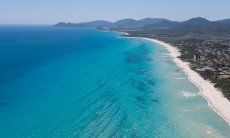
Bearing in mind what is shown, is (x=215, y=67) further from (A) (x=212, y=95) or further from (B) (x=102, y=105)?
(B) (x=102, y=105)

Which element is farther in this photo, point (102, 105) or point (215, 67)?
point (215, 67)

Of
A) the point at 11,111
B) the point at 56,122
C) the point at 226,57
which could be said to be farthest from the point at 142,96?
the point at 226,57

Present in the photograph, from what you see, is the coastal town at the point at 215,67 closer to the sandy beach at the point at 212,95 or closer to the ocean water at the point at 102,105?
the sandy beach at the point at 212,95

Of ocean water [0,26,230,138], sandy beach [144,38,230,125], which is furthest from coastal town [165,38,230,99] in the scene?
ocean water [0,26,230,138]

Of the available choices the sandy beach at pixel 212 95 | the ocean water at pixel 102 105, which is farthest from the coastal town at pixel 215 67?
the ocean water at pixel 102 105

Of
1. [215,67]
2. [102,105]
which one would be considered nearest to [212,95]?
[102,105]

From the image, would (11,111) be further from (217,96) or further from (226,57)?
(226,57)

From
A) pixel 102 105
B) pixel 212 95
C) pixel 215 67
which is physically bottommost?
pixel 102 105

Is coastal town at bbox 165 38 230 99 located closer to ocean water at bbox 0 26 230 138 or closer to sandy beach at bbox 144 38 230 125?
sandy beach at bbox 144 38 230 125

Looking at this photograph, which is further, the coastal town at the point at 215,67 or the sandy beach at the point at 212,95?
the coastal town at the point at 215,67

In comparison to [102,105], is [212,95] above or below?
above

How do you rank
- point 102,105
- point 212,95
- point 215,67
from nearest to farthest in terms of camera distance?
point 102,105 < point 212,95 < point 215,67
